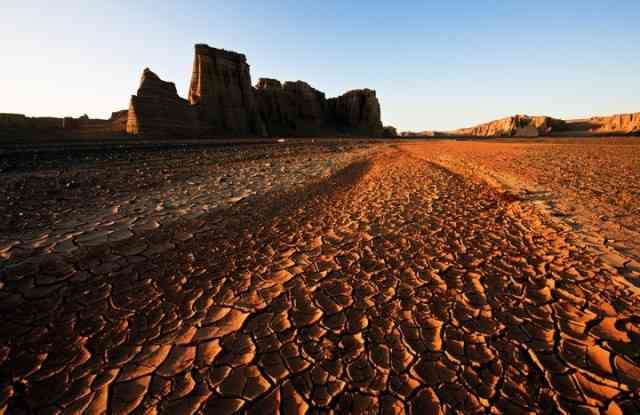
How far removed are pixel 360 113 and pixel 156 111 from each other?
46.4m

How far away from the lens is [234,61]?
3759cm

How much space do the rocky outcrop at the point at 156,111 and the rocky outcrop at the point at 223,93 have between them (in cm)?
366

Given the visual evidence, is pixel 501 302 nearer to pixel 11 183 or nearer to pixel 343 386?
pixel 343 386

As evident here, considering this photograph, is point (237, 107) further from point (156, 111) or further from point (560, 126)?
point (560, 126)

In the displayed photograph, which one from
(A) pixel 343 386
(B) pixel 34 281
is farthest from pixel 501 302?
(B) pixel 34 281

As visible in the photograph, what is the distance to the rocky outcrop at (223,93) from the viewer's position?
34250mm

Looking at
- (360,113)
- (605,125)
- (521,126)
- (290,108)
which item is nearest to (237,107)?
(290,108)

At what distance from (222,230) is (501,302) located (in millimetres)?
3855

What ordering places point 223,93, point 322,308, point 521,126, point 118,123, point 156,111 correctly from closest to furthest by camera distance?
point 322,308 → point 156,111 → point 118,123 → point 223,93 → point 521,126

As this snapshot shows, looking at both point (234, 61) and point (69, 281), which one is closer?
point (69, 281)

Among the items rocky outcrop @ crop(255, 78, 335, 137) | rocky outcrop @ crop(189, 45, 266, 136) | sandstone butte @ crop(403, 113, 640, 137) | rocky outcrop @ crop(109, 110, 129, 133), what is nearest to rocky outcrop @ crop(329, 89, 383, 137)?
rocky outcrop @ crop(255, 78, 335, 137)

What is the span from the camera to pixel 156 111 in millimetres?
26594

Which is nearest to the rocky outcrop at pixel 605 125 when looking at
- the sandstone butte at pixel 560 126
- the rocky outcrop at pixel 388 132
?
the sandstone butte at pixel 560 126

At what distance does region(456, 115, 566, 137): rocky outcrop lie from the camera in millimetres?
68188
